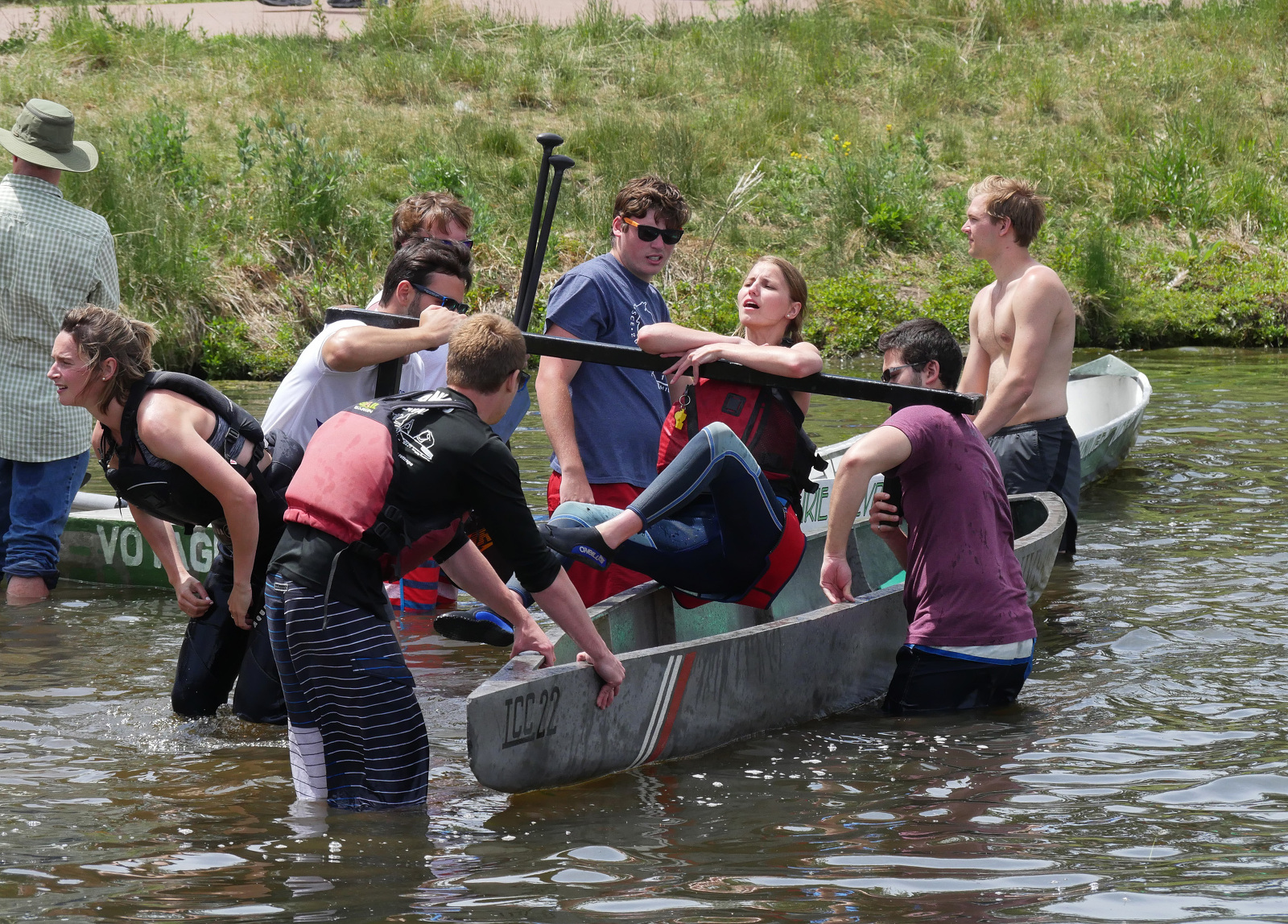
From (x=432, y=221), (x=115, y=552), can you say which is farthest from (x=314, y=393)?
(x=115, y=552)

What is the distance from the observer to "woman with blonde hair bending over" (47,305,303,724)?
4.54m

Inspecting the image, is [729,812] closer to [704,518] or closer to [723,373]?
[704,518]

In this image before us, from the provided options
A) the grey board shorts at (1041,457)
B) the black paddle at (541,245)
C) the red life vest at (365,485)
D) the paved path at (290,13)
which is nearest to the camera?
the red life vest at (365,485)

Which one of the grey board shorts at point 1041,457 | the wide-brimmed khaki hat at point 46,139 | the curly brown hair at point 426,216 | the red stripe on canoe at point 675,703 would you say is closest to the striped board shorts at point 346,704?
the red stripe on canoe at point 675,703

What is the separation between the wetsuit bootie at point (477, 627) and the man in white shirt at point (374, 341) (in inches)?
33.5

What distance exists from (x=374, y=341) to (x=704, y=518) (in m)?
1.40

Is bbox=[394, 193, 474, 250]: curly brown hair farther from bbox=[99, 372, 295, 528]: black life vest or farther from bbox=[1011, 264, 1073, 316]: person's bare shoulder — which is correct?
bbox=[1011, 264, 1073, 316]: person's bare shoulder

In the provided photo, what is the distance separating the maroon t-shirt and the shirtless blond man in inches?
59.2

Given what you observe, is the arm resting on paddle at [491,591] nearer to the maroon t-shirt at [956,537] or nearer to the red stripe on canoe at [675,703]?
the red stripe on canoe at [675,703]

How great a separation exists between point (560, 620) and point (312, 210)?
1206 cm

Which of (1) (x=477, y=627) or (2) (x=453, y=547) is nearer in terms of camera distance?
(2) (x=453, y=547)

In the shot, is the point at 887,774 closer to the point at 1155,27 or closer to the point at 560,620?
the point at 560,620

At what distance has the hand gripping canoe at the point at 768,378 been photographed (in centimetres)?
516

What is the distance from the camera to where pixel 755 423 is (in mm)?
5625
